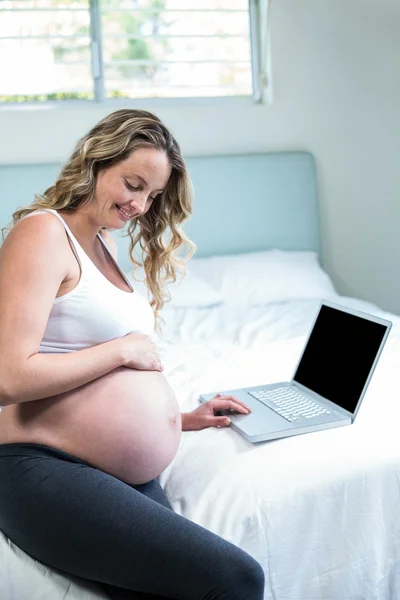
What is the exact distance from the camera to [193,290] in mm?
2955

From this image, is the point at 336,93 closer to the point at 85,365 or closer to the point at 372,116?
the point at 372,116

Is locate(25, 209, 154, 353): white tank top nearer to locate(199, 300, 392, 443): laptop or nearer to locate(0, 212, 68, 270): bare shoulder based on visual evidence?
locate(0, 212, 68, 270): bare shoulder

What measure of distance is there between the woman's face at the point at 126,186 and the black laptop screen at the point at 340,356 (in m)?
0.51

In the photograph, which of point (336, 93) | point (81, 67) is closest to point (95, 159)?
point (81, 67)

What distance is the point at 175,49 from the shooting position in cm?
342

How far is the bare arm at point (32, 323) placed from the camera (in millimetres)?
1103

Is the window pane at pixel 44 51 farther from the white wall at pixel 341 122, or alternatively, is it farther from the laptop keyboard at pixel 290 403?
the laptop keyboard at pixel 290 403

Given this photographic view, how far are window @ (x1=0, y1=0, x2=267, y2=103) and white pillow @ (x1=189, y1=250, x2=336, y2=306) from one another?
→ 36.3 inches

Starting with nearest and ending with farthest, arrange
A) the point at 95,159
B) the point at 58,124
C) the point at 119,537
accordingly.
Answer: the point at 119,537
the point at 95,159
the point at 58,124

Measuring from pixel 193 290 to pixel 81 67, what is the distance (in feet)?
4.11

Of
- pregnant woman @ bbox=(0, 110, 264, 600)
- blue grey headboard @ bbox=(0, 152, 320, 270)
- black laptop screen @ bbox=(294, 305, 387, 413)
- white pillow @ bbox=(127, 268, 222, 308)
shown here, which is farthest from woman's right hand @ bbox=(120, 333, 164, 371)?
blue grey headboard @ bbox=(0, 152, 320, 270)

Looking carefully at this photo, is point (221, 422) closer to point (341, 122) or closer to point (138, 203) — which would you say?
point (138, 203)

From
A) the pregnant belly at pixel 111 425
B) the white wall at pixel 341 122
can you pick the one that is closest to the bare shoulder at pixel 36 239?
the pregnant belly at pixel 111 425

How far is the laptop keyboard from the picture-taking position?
4.70ft
